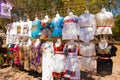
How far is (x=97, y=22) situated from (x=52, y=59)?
1.18 metres

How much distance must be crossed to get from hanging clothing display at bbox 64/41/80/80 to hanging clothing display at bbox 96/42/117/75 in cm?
47

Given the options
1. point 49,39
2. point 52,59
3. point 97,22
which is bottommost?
point 52,59

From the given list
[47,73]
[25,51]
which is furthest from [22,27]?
[47,73]

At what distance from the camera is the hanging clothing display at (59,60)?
13.6ft

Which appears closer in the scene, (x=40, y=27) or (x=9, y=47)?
(x=40, y=27)

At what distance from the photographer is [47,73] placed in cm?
445

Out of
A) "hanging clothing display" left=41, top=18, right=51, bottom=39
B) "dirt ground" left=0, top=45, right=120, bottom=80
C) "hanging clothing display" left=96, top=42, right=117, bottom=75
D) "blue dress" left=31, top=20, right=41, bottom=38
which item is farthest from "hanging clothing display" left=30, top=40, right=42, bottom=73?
"hanging clothing display" left=96, top=42, right=117, bottom=75

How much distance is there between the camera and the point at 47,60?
174 inches

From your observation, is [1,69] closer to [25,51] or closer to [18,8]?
[25,51]

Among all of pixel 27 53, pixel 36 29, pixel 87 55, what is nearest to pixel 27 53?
pixel 27 53

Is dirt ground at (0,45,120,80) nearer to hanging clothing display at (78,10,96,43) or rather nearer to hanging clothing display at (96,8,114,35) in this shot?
hanging clothing display at (78,10,96,43)

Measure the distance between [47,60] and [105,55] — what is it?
1.17 m

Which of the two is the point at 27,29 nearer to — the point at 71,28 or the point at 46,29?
the point at 46,29

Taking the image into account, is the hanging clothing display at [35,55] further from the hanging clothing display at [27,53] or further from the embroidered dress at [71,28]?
the embroidered dress at [71,28]
